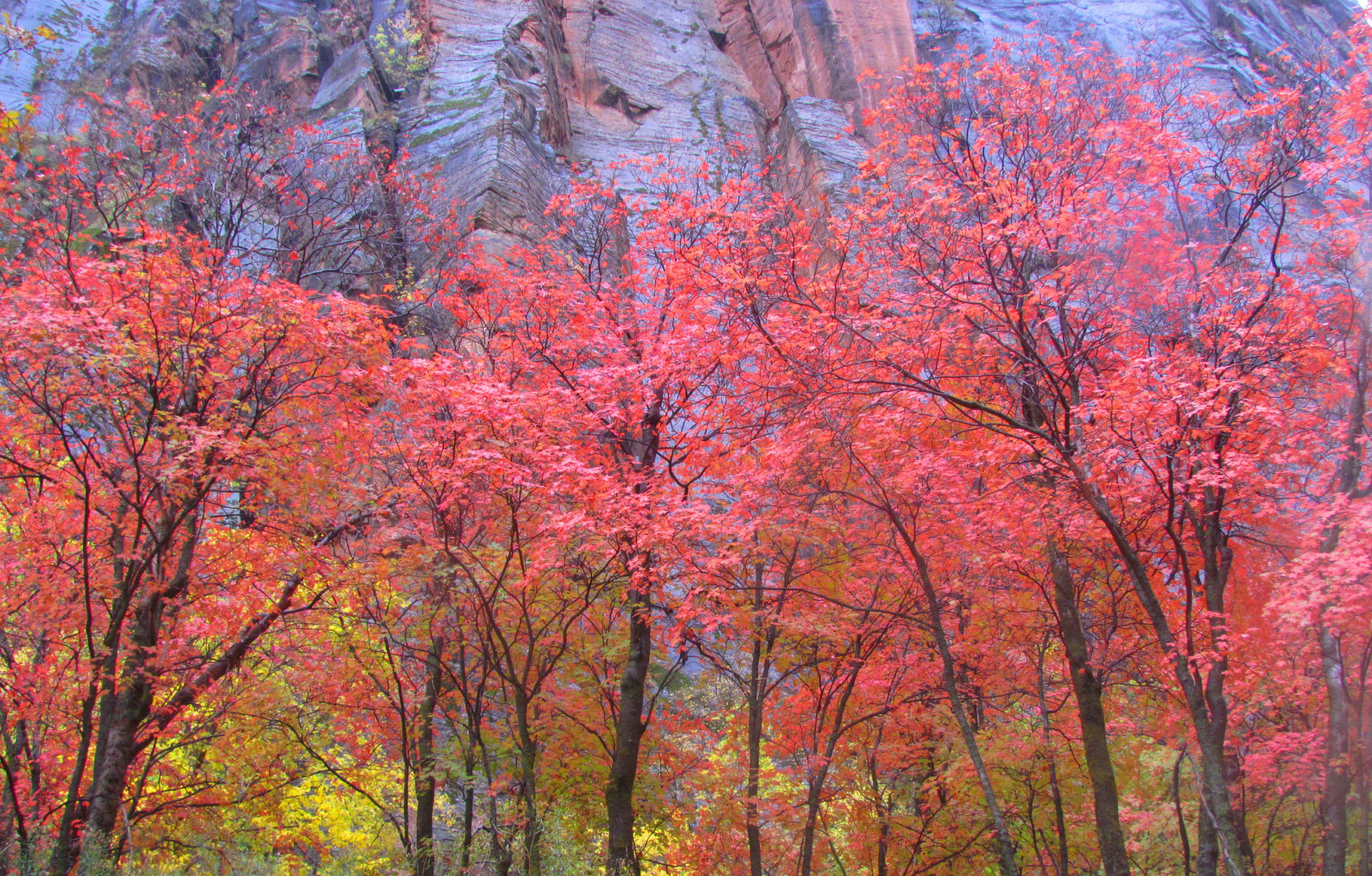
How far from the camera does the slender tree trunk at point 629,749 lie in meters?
8.89

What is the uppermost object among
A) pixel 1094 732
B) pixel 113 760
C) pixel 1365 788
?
pixel 113 760

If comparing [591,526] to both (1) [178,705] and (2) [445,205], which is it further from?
(2) [445,205]

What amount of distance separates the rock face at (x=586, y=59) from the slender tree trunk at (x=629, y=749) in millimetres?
17370

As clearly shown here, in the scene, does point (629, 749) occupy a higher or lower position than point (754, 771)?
higher

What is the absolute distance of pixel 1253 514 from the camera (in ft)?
32.2

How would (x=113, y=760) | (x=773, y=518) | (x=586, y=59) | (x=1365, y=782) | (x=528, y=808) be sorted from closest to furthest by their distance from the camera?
(x=113, y=760) < (x=528, y=808) < (x=1365, y=782) < (x=773, y=518) < (x=586, y=59)

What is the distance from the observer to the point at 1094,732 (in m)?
7.89

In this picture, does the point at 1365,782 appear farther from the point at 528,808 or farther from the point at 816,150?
the point at 816,150

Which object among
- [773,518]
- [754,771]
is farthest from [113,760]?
[773,518]

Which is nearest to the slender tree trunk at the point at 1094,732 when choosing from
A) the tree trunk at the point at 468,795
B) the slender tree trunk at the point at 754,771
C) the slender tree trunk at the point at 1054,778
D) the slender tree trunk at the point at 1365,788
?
the slender tree trunk at the point at 1054,778

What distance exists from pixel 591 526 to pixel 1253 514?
8286 mm

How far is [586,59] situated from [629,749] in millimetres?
33230

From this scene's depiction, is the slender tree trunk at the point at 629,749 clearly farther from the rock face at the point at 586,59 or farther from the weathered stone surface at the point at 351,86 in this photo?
the weathered stone surface at the point at 351,86

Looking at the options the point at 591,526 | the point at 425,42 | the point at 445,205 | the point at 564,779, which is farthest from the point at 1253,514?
the point at 425,42
